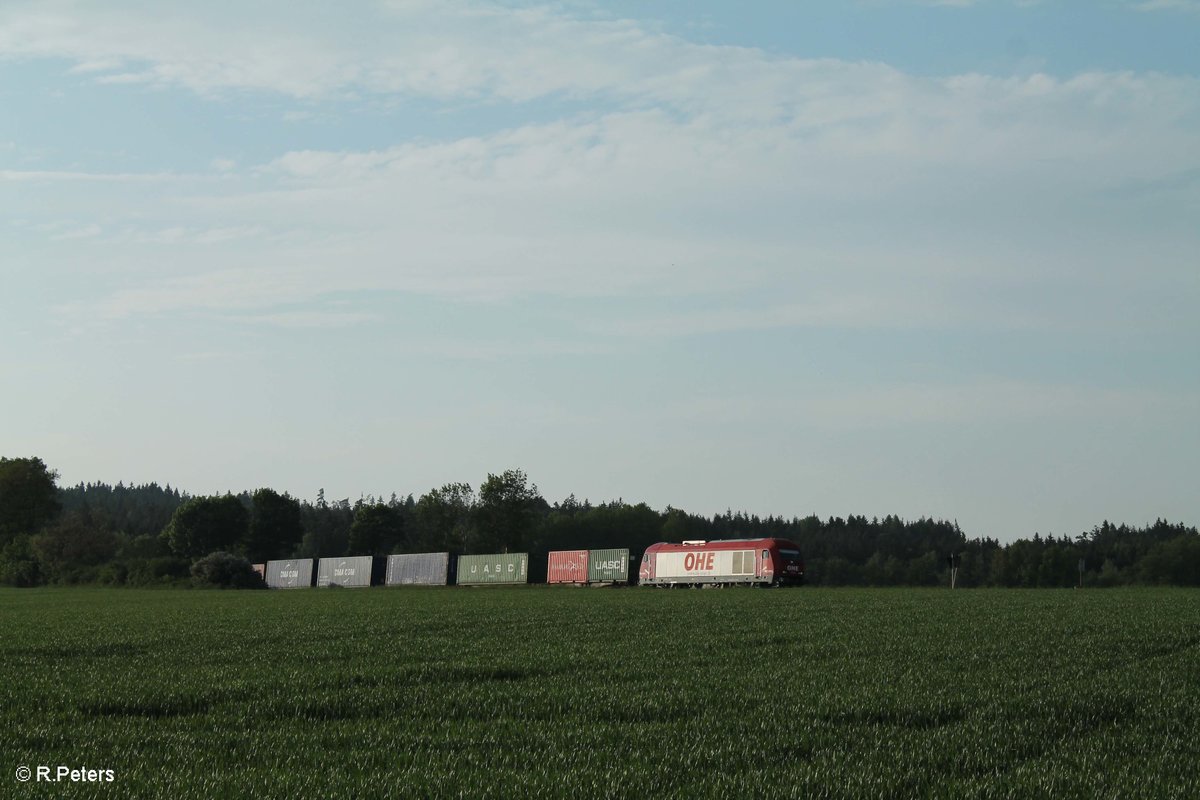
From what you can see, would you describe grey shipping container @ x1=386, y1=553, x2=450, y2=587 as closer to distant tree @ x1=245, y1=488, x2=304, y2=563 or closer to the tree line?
the tree line

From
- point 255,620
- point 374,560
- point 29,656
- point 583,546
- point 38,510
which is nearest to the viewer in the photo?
point 29,656

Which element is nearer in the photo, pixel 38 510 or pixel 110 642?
pixel 110 642

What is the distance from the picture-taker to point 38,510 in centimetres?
12638

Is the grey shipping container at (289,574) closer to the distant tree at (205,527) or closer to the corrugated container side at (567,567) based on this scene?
the corrugated container side at (567,567)

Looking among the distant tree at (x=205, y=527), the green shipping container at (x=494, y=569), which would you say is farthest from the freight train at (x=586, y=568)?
the distant tree at (x=205, y=527)

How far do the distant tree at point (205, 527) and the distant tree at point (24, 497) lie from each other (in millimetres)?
13259

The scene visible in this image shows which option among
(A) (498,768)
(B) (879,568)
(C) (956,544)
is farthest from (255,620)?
(C) (956,544)

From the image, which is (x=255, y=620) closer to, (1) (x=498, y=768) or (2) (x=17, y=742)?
(2) (x=17, y=742)

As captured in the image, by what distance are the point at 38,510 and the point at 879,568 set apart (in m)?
99.7

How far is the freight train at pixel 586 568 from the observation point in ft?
227

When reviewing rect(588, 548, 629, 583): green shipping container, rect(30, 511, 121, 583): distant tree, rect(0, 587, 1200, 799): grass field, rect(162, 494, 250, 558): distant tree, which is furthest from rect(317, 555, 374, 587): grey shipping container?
rect(0, 587, 1200, 799): grass field

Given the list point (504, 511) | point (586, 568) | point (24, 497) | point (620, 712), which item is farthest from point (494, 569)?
point (620, 712)

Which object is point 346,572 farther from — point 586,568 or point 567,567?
point 586,568

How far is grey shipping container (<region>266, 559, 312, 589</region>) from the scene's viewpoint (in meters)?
100
